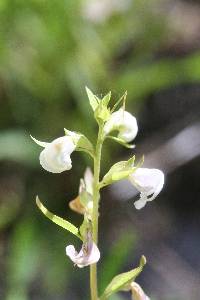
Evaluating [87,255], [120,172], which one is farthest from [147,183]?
[87,255]

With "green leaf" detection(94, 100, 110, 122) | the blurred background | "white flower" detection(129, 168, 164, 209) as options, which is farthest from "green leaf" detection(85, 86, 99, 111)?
the blurred background

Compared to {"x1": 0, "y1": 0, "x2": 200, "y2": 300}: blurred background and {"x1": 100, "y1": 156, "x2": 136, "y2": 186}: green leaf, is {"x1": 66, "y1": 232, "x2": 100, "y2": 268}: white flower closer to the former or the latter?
{"x1": 100, "y1": 156, "x2": 136, "y2": 186}: green leaf

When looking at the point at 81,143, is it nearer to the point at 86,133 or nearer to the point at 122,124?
the point at 122,124

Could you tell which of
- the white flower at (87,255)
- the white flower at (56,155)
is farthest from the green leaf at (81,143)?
the white flower at (87,255)

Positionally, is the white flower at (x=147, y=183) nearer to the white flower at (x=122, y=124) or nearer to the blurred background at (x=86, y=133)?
the white flower at (x=122, y=124)

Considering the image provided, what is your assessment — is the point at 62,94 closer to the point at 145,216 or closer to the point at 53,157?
the point at 145,216

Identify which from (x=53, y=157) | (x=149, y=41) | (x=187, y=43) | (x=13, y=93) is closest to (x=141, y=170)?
(x=53, y=157)
